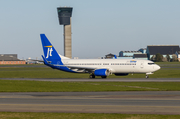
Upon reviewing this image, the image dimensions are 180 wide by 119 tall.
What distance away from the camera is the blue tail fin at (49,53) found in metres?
59.4

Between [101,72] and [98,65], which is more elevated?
[98,65]

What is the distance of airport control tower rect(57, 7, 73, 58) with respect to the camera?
164750mm

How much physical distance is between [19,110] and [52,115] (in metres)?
3.10

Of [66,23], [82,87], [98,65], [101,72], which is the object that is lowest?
[82,87]

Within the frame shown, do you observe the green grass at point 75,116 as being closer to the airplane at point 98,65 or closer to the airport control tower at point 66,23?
the airplane at point 98,65

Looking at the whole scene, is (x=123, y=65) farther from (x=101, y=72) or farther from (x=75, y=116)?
(x=75, y=116)

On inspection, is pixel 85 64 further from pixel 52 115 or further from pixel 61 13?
pixel 61 13

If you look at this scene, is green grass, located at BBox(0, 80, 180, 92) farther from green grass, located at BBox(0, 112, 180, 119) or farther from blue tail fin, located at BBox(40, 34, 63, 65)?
blue tail fin, located at BBox(40, 34, 63, 65)

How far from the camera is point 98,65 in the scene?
56688 mm

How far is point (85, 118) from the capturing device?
16.8m

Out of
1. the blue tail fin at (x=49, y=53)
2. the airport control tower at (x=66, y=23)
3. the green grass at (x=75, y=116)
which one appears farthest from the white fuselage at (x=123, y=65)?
the airport control tower at (x=66, y=23)

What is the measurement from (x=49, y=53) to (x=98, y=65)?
1109cm

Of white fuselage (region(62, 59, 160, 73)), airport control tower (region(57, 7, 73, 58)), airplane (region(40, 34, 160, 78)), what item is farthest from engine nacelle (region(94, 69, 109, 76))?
airport control tower (region(57, 7, 73, 58))

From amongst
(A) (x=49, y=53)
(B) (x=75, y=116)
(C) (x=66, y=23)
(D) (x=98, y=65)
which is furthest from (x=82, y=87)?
(C) (x=66, y=23)
